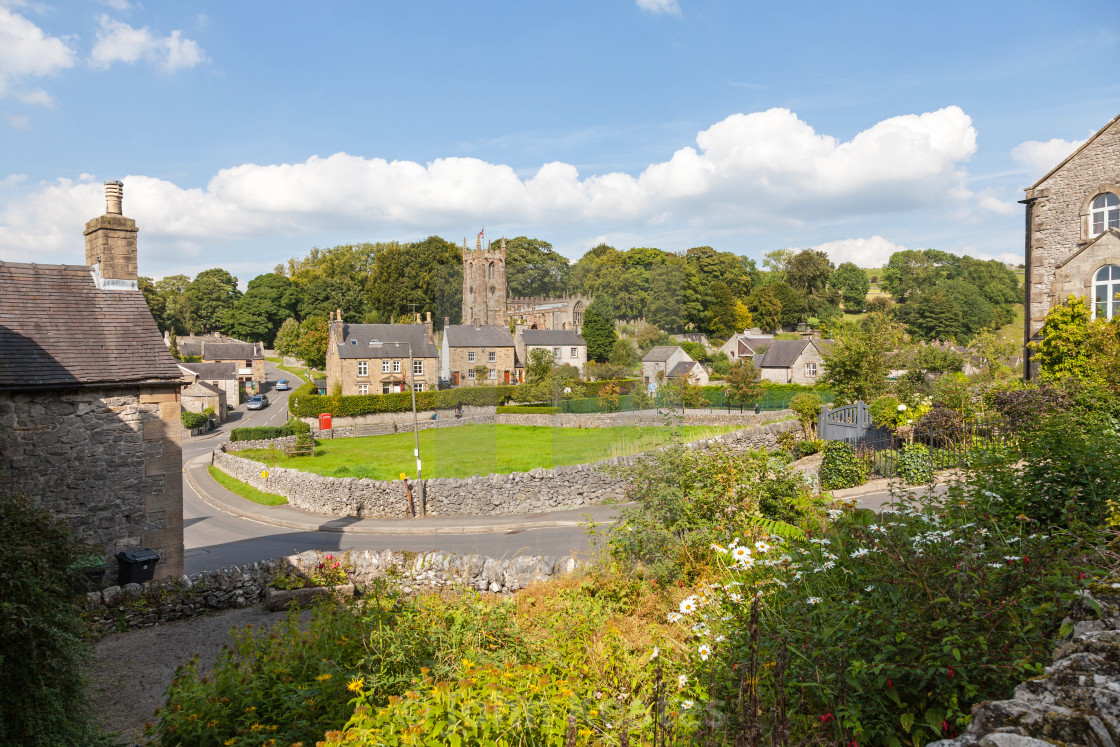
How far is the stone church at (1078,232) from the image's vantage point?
20.7 m

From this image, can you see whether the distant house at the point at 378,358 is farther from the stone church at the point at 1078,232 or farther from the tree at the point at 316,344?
the stone church at the point at 1078,232

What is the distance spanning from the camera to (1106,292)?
20672 mm

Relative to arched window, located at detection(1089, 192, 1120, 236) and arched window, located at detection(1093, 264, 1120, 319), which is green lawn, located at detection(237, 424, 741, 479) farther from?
arched window, located at detection(1089, 192, 1120, 236)

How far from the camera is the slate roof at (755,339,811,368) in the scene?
5800 cm

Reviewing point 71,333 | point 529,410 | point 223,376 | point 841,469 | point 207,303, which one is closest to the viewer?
point 71,333

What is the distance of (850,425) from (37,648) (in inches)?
863

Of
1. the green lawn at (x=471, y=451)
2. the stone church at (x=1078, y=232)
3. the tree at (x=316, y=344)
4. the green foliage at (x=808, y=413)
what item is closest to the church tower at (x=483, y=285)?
the green lawn at (x=471, y=451)

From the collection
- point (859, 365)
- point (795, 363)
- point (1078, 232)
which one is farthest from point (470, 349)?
point (795, 363)

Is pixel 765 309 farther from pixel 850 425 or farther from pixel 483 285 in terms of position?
pixel 483 285

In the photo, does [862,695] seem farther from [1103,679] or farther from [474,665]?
[474,665]

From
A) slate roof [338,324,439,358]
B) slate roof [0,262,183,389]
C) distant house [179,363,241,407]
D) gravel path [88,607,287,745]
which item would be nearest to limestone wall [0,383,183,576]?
slate roof [0,262,183,389]

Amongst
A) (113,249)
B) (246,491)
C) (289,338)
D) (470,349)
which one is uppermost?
(289,338)

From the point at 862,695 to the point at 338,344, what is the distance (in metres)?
55.1

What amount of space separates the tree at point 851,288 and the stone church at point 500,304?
84.9 m
